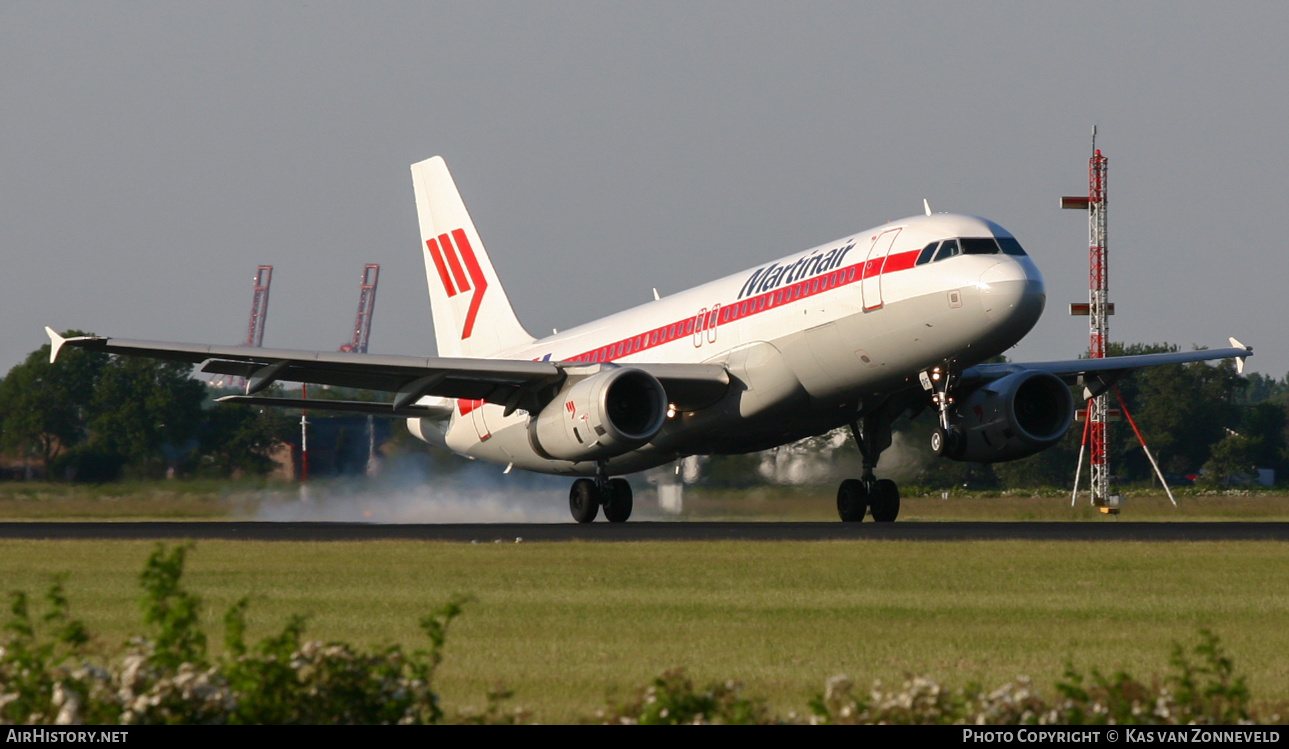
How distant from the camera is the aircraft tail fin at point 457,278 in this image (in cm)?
3991

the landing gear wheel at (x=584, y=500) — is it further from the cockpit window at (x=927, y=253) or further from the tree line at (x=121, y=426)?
the tree line at (x=121, y=426)

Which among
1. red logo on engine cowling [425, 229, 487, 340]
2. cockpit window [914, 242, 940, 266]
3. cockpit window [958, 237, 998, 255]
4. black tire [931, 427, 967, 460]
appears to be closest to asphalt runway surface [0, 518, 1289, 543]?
black tire [931, 427, 967, 460]

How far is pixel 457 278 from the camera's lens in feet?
135

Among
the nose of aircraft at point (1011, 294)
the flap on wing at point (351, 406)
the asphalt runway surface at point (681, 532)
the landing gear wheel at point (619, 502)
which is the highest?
the nose of aircraft at point (1011, 294)

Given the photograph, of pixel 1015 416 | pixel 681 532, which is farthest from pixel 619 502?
pixel 1015 416

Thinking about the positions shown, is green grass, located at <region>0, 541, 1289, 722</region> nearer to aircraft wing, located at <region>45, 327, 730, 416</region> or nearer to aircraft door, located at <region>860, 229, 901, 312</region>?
aircraft door, located at <region>860, 229, 901, 312</region>

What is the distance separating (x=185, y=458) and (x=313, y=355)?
1493 centimetres

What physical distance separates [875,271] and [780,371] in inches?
108

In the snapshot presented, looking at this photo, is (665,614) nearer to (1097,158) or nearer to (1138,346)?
(1097,158)

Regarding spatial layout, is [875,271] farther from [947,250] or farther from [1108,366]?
[1108,366]

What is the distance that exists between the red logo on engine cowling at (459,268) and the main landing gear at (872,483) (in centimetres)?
1187

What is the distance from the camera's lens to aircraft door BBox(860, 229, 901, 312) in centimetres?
2697

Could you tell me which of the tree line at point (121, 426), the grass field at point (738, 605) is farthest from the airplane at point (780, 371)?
the tree line at point (121, 426)

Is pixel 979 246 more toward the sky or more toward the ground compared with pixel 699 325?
more toward the sky
